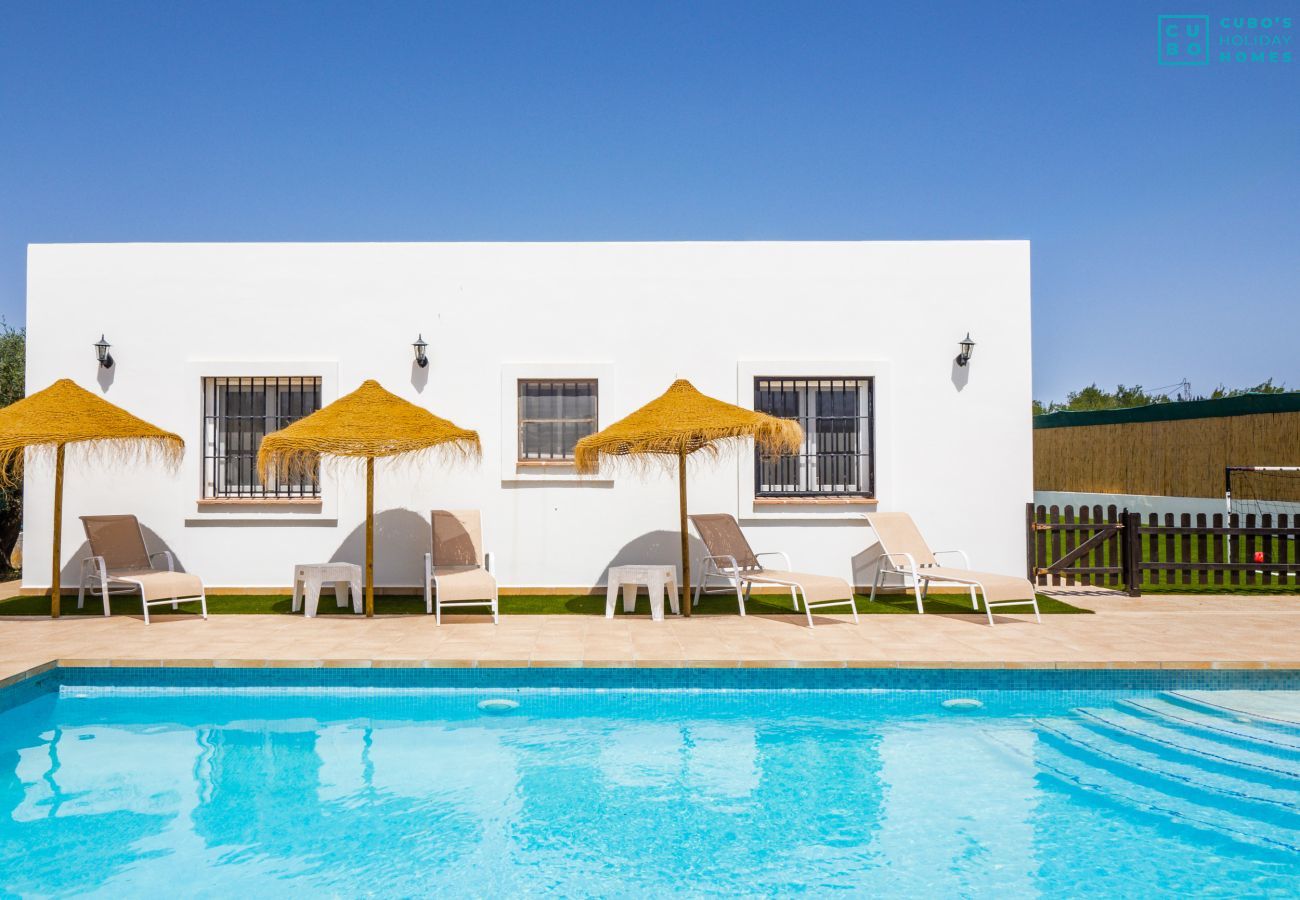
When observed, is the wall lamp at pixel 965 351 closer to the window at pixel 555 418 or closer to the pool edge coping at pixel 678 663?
the window at pixel 555 418

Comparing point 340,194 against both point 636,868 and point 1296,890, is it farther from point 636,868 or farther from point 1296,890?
point 1296,890

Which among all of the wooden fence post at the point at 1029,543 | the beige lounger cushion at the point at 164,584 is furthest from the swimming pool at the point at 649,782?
the wooden fence post at the point at 1029,543

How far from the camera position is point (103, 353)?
1051 cm

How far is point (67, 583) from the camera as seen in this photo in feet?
35.0

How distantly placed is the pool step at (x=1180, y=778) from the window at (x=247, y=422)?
846 centimetres

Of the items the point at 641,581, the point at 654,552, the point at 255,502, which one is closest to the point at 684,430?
the point at 641,581

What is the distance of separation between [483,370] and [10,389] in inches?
330

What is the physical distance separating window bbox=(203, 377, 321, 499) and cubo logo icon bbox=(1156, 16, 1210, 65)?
36.2 ft

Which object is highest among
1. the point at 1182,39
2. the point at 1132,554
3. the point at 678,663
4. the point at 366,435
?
the point at 1182,39

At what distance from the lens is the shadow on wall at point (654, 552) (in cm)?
1067

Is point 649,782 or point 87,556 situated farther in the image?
point 87,556

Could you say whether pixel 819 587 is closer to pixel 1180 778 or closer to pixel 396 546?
pixel 1180 778

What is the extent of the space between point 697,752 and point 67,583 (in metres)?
8.64

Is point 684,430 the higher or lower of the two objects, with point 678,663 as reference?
higher
